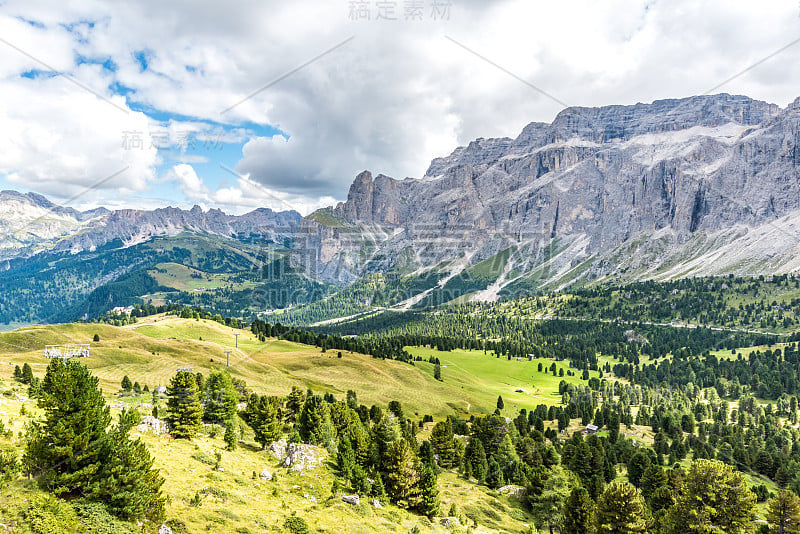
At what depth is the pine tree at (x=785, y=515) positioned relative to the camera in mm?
42750

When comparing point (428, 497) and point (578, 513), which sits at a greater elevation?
point (428, 497)

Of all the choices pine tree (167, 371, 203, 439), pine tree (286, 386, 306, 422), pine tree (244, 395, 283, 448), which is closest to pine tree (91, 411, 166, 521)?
pine tree (167, 371, 203, 439)

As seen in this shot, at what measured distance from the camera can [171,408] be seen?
48.5 m

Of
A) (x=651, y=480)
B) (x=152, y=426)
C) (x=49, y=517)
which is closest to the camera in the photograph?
(x=49, y=517)

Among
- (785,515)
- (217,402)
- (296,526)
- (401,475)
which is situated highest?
(217,402)

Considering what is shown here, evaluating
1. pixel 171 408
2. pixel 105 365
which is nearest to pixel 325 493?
pixel 171 408

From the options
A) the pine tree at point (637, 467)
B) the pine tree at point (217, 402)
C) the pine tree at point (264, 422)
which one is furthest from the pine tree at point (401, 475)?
the pine tree at point (637, 467)

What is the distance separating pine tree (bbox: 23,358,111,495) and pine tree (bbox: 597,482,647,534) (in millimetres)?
48663

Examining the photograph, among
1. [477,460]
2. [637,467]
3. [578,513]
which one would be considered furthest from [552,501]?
[637,467]

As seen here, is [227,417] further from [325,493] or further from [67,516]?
[67,516]

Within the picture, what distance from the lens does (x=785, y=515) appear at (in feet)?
141

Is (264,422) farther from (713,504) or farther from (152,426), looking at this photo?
(713,504)

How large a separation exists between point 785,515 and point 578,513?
65.9 ft

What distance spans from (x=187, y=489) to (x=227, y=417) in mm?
30711
